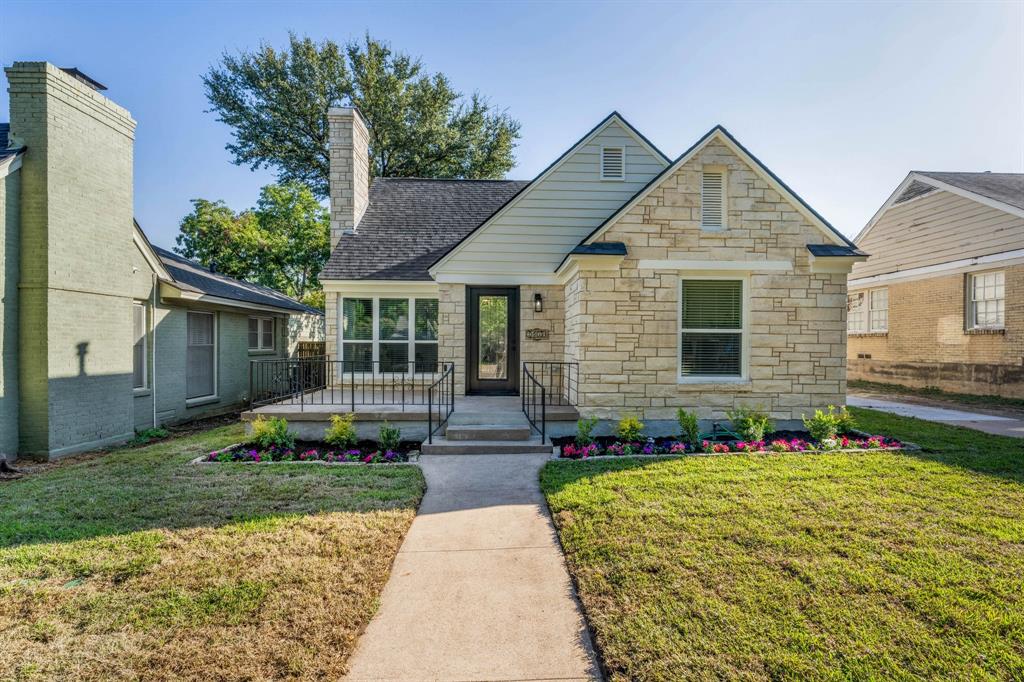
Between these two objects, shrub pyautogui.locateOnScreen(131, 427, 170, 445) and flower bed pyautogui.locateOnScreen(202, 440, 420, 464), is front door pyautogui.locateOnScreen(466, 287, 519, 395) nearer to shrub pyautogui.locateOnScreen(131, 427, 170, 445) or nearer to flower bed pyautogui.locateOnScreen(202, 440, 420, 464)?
flower bed pyautogui.locateOnScreen(202, 440, 420, 464)

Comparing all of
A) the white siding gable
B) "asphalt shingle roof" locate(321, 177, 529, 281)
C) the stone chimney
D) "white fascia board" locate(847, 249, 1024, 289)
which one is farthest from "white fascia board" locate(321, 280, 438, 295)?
"white fascia board" locate(847, 249, 1024, 289)

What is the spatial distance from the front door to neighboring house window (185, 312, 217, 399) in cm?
664

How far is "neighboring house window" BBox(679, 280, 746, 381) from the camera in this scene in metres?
8.16

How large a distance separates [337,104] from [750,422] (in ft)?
86.0

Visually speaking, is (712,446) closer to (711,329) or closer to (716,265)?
(711,329)

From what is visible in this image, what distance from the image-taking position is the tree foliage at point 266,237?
24812 mm

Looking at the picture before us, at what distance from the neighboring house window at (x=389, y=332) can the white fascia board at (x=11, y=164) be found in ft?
18.2

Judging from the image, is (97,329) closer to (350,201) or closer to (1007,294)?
(350,201)

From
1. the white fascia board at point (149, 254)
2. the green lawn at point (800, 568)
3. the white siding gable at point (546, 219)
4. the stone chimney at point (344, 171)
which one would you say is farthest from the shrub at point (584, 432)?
the white fascia board at point (149, 254)

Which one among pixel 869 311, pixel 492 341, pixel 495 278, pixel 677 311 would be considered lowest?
pixel 492 341

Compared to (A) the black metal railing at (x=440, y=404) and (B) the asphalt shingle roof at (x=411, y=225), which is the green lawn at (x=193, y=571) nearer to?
(A) the black metal railing at (x=440, y=404)

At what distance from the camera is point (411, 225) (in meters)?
12.5

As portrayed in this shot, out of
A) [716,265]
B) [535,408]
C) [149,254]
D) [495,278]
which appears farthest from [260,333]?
[716,265]

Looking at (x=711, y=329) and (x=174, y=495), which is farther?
(x=711, y=329)
